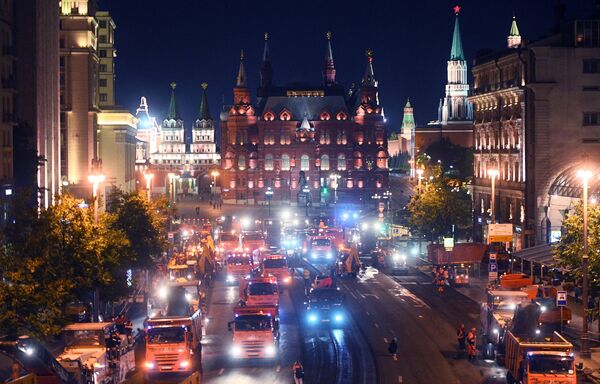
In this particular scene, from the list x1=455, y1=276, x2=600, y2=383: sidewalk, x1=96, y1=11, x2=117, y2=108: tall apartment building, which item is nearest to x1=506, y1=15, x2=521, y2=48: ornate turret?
x1=96, y1=11, x2=117, y2=108: tall apartment building

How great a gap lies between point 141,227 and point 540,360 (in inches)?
1490

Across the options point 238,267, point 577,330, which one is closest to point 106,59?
point 238,267

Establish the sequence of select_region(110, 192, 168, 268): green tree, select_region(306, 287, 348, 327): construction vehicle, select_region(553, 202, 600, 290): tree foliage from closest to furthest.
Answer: select_region(553, 202, 600, 290): tree foliage, select_region(306, 287, 348, 327): construction vehicle, select_region(110, 192, 168, 268): green tree

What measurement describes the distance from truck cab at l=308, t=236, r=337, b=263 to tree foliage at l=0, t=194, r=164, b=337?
102 feet

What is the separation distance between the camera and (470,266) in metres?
80.2

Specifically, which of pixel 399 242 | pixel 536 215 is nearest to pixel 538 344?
pixel 536 215

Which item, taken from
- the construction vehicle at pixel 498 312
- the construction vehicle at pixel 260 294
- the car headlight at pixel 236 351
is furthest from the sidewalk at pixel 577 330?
the construction vehicle at pixel 260 294

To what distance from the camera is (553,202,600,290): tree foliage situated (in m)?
46.2

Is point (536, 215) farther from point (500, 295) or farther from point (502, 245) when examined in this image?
point (500, 295)

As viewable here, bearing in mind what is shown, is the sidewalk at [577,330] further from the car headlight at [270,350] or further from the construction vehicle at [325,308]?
the car headlight at [270,350]

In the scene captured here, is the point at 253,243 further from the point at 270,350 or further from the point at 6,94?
the point at 270,350

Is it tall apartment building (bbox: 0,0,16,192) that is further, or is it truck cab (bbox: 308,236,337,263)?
truck cab (bbox: 308,236,337,263)

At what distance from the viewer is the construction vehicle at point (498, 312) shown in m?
42.5

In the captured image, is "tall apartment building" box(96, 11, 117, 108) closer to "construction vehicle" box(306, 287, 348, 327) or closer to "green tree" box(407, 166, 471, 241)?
"green tree" box(407, 166, 471, 241)
